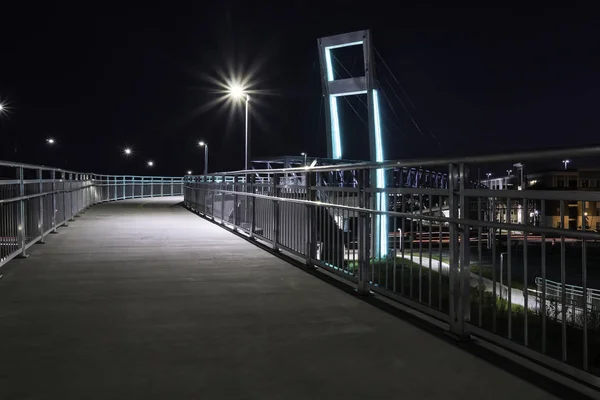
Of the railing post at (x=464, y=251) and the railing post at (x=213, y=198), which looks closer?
the railing post at (x=464, y=251)

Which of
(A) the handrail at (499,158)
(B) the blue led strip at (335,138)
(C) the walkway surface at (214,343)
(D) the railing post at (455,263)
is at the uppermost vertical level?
(B) the blue led strip at (335,138)

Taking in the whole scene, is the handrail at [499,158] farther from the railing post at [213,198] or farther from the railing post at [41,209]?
the railing post at [213,198]

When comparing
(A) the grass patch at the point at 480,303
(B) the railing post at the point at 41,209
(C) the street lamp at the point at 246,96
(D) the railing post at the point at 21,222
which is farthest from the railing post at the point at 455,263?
(C) the street lamp at the point at 246,96

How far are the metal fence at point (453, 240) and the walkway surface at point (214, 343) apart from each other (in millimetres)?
357

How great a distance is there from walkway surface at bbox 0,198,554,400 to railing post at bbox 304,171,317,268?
1.54ft

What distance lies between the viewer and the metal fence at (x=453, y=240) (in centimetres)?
370

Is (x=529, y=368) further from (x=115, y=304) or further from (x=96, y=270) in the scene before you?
(x=96, y=270)

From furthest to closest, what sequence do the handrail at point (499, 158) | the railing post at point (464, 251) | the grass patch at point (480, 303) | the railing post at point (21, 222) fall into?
1. the railing post at point (21, 222)
2. the railing post at point (464, 251)
3. the grass patch at point (480, 303)
4. the handrail at point (499, 158)

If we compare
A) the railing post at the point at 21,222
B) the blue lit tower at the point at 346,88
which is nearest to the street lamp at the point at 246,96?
the blue lit tower at the point at 346,88

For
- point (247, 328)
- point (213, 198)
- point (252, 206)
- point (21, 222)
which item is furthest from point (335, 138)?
point (247, 328)

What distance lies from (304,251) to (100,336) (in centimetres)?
433

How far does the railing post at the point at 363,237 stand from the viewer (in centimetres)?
623

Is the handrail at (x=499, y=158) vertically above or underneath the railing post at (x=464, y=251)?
above

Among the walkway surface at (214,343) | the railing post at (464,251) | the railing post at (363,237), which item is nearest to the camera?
the walkway surface at (214,343)
